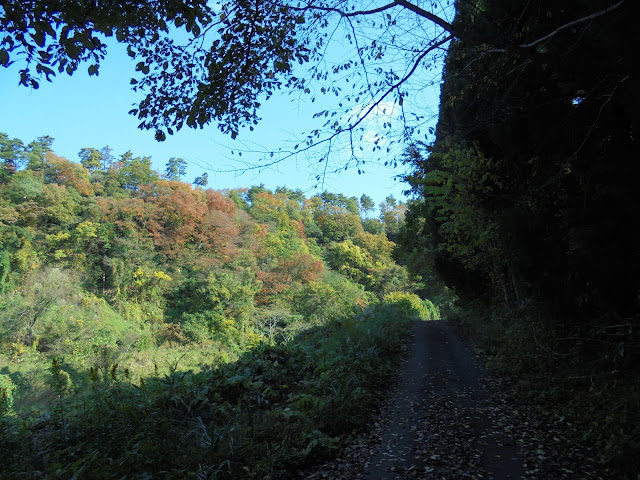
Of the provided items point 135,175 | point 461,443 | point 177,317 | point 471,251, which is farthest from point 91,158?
point 461,443

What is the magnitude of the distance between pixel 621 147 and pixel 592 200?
0.77 m

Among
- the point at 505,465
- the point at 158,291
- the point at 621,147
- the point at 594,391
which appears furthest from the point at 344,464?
the point at 158,291

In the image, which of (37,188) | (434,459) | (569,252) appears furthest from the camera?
(37,188)

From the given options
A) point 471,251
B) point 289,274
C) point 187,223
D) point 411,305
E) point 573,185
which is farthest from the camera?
point 289,274

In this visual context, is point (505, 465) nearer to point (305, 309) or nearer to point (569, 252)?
point (569, 252)

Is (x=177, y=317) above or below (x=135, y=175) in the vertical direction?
below

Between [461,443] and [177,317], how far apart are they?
990 inches

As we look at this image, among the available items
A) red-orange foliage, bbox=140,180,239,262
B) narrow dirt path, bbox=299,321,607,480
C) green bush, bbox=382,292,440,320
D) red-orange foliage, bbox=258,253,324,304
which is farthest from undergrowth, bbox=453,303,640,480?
red-orange foliage, bbox=140,180,239,262

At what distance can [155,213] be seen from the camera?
28.9 metres

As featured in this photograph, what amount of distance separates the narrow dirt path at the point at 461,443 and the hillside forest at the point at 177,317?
1.65 ft

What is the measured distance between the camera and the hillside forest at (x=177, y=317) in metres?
4.70

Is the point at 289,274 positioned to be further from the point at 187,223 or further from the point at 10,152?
the point at 10,152

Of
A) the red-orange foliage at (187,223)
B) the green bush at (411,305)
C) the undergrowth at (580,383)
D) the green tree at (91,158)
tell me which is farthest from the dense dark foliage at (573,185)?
the green tree at (91,158)

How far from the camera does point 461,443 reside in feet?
15.5
